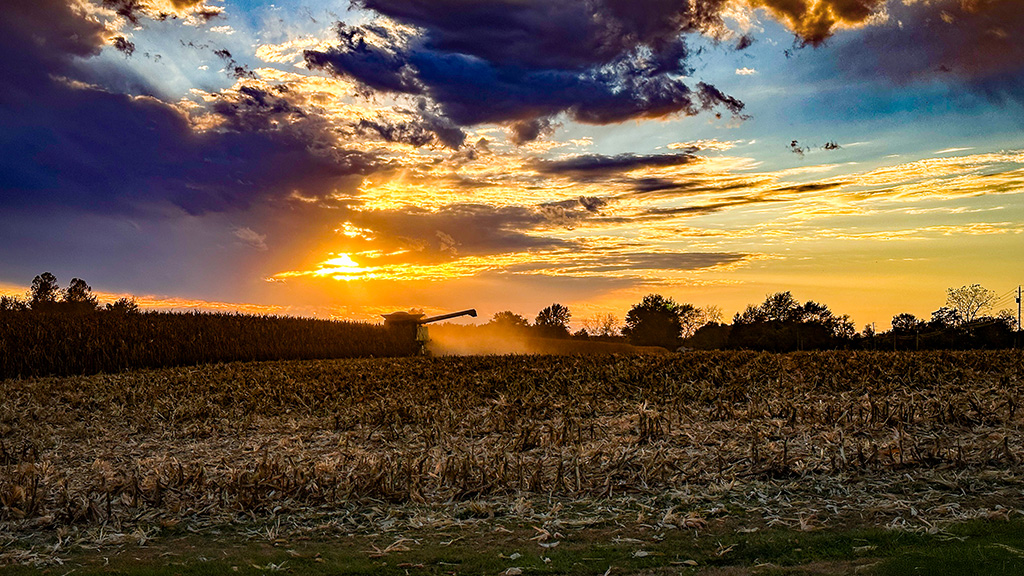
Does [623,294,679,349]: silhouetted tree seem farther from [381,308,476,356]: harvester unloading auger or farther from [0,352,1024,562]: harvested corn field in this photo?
[0,352,1024,562]: harvested corn field

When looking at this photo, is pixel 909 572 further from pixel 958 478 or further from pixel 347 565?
pixel 347 565

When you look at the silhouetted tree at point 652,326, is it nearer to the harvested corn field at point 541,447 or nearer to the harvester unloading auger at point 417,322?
the harvester unloading auger at point 417,322

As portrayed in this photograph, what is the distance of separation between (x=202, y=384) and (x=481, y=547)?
12972 mm

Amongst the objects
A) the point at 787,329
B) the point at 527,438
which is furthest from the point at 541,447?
the point at 787,329

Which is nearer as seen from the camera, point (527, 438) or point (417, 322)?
point (527, 438)

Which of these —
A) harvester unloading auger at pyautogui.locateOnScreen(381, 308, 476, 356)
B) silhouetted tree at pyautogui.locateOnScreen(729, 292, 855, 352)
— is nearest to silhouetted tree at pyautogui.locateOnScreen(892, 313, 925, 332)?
silhouetted tree at pyautogui.locateOnScreen(729, 292, 855, 352)

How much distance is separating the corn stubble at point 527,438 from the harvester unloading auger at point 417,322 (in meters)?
14.7

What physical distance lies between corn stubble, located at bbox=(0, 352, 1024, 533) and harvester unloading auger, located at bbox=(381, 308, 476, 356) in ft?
48.3

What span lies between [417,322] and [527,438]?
2467 cm

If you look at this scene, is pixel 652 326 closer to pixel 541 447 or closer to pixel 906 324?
pixel 906 324

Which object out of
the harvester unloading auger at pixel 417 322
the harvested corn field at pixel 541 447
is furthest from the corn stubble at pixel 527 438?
the harvester unloading auger at pixel 417 322

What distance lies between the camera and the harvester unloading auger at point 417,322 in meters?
33.4

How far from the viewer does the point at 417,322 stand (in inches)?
1383

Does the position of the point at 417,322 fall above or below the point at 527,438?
above
